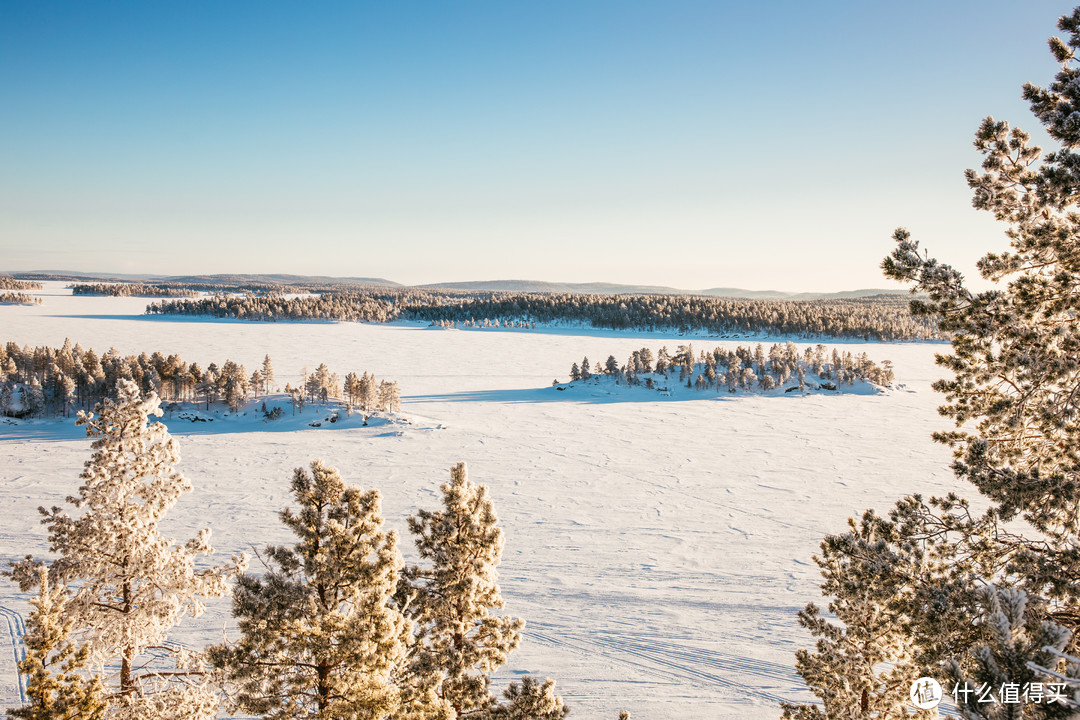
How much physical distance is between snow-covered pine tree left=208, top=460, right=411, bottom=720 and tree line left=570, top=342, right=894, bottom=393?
6654cm

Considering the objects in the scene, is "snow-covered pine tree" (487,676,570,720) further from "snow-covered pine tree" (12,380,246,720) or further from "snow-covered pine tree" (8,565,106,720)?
"snow-covered pine tree" (8,565,106,720)

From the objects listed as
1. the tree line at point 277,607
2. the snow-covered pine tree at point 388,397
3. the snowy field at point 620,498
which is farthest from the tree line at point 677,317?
the tree line at point 277,607

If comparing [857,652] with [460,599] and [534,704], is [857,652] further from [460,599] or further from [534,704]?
[460,599]

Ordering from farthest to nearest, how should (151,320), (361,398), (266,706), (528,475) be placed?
(151,320), (361,398), (528,475), (266,706)

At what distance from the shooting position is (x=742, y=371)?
242 ft

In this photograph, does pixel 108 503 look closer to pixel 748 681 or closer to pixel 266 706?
pixel 266 706

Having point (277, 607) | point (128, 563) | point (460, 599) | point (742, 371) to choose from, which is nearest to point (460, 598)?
point (460, 599)

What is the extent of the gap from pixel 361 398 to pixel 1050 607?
183ft

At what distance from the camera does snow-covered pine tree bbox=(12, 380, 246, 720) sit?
8.57 metres

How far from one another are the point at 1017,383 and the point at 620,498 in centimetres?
2562

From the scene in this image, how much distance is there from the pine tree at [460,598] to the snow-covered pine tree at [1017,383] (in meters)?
6.28

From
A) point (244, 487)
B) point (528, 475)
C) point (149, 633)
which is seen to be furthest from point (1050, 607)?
point (244, 487)

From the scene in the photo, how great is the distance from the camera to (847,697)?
8.61m

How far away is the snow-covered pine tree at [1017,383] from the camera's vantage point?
6102mm
